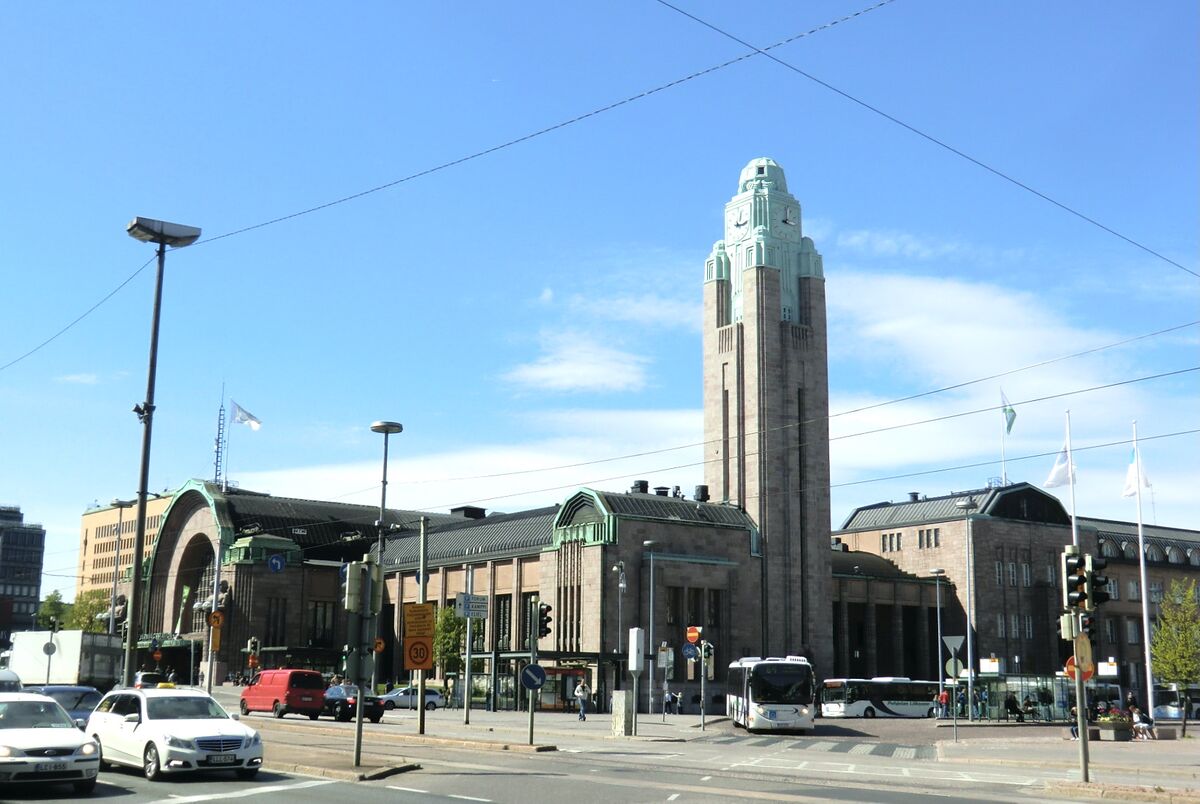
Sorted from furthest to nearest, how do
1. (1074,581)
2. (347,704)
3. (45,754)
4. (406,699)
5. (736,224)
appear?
(736,224), (406,699), (347,704), (1074,581), (45,754)

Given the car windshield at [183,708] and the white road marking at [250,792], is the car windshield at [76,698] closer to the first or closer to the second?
the car windshield at [183,708]

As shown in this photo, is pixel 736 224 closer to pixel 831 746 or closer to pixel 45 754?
pixel 831 746

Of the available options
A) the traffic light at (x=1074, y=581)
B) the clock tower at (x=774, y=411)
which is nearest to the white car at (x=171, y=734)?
the traffic light at (x=1074, y=581)

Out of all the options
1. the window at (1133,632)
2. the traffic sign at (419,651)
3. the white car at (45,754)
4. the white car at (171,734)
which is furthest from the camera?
the window at (1133,632)

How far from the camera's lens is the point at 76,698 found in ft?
84.8

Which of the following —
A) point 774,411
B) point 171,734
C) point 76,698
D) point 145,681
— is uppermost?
point 774,411

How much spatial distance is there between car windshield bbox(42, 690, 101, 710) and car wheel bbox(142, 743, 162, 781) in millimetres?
6324

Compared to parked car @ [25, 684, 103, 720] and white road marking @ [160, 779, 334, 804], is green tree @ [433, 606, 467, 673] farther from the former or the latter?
white road marking @ [160, 779, 334, 804]

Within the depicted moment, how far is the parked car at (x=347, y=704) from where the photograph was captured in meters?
46.4

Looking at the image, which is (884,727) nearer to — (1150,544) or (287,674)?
(287,674)

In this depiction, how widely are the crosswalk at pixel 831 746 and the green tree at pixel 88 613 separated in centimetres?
8999

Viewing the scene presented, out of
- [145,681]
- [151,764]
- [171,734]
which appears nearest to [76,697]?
[151,764]

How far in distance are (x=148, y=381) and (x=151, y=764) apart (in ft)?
34.3

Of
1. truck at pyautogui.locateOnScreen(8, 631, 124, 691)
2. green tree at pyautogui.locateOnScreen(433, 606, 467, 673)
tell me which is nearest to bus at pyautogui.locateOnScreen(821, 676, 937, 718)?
green tree at pyautogui.locateOnScreen(433, 606, 467, 673)
